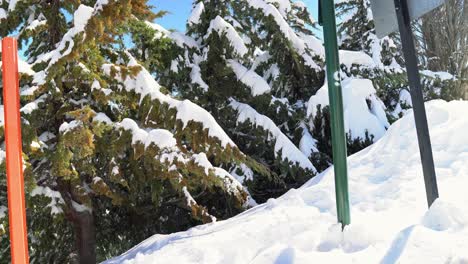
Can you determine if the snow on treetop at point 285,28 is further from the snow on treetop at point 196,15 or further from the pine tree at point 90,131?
the pine tree at point 90,131

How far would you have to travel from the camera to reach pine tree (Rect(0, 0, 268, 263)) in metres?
4.83

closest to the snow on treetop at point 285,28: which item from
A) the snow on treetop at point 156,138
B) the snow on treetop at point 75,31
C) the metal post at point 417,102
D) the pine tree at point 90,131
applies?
the pine tree at point 90,131

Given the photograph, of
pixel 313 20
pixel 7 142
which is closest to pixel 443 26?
pixel 313 20

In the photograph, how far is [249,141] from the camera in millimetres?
8625

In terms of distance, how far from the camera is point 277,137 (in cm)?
766

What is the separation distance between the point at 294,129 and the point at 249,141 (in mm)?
951

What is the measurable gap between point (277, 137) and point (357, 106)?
1.50 m

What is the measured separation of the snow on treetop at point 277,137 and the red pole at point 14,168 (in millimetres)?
5515

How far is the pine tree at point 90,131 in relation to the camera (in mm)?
4828

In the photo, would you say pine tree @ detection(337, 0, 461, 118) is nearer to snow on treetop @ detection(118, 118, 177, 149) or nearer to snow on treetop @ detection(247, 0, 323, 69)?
snow on treetop @ detection(247, 0, 323, 69)

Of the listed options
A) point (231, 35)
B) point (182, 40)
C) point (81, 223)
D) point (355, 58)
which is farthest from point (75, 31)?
point (355, 58)

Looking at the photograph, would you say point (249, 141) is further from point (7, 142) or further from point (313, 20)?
point (7, 142)

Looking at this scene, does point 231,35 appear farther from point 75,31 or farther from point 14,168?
point 14,168

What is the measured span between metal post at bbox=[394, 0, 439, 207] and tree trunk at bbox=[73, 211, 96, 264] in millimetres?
4785
